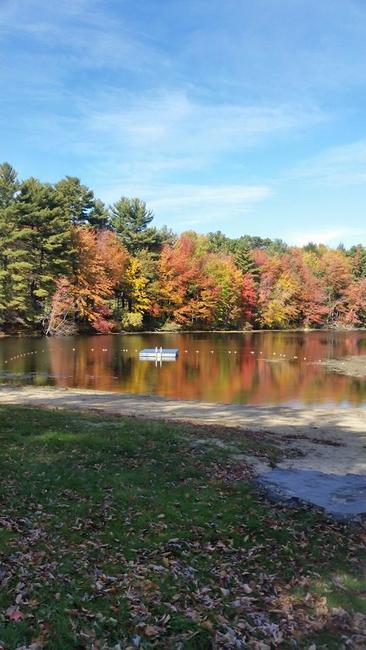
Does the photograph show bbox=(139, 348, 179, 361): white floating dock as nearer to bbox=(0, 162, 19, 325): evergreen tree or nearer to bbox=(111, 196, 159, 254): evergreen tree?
bbox=(0, 162, 19, 325): evergreen tree

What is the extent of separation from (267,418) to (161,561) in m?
13.6

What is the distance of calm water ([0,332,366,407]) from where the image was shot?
27203 millimetres

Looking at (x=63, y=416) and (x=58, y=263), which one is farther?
(x=58, y=263)

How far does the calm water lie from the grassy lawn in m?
16.8

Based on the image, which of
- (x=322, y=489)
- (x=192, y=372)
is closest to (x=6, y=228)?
(x=192, y=372)

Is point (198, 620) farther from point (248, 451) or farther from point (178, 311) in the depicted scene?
point (178, 311)

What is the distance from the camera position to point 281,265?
315 ft

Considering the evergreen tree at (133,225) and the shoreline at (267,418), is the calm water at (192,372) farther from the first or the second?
the evergreen tree at (133,225)

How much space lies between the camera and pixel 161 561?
20.3 feet

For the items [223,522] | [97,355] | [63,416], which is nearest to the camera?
[223,522]

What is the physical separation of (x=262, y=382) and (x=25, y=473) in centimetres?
2397

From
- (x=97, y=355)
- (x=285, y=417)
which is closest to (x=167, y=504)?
(x=285, y=417)

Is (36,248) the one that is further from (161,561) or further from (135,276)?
(161,561)

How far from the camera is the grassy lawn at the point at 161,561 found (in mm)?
4973
